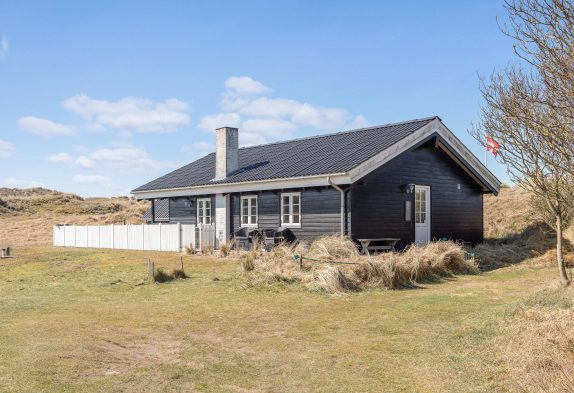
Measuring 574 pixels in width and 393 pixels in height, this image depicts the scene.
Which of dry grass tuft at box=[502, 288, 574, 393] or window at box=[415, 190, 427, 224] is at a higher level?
window at box=[415, 190, 427, 224]

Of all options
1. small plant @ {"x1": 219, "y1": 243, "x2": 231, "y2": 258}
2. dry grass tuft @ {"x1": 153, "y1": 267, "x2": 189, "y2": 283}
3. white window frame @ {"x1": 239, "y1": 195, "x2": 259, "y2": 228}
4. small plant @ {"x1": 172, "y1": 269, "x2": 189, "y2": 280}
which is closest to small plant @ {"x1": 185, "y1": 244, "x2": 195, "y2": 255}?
small plant @ {"x1": 219, "y1": 243, "x2": 231, "y2": 258}

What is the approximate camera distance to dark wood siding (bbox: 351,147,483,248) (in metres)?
19.0

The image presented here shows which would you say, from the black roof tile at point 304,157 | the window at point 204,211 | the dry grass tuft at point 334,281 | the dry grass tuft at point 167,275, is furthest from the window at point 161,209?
the dry grass tuft at point 334,281

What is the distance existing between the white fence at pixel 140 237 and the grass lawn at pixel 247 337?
8.61 m

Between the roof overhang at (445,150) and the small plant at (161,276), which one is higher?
the roof overhang at (445,150)

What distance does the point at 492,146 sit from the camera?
35.6 ft

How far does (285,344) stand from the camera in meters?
8.00

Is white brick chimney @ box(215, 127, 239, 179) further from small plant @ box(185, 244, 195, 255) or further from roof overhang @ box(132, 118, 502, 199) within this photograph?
small plant @ box(185, 244, 195, 255)

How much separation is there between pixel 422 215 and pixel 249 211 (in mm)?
6893

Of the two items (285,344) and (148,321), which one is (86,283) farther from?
(285,344)

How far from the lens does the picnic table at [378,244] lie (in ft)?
57.1

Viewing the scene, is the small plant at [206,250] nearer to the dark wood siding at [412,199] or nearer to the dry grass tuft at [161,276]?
the dark wood siding at [412,199]

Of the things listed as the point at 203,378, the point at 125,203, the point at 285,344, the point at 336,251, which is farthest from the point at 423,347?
the point at 125,203

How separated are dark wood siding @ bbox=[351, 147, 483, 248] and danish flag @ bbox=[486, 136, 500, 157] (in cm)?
646
